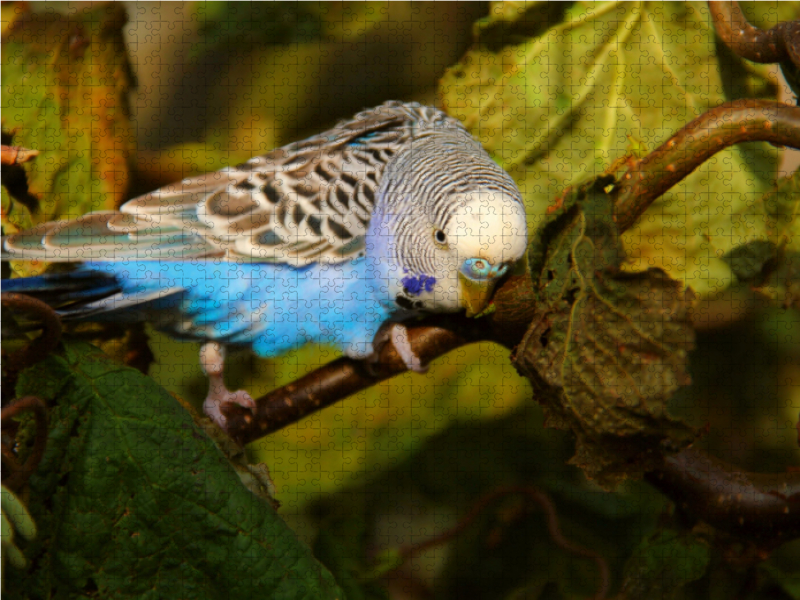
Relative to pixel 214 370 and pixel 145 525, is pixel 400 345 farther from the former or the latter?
pixel 145 525

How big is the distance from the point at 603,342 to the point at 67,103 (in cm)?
167

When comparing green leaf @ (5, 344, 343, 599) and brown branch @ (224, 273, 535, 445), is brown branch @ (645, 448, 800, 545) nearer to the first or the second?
brown branch @ (224, 273, 535, 445)

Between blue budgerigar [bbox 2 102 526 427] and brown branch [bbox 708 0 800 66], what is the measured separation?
0.66 metres

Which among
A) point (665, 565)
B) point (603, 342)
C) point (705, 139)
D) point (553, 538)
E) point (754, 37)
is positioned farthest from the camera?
point (553, 538)

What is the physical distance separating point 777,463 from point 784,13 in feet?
5.36

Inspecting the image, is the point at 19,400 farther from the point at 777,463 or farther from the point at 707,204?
the point at 777,463

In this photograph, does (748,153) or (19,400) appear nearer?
(19,400)

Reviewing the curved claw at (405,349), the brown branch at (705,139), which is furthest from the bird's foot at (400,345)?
the brown branch at (705,139)

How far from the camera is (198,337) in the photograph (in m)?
2.32

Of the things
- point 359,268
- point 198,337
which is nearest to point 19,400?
point 198,337

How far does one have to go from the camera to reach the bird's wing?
6.88 ft

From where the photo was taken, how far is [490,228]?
77.4 inches
